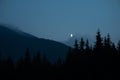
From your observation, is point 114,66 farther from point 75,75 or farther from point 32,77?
point 32,77

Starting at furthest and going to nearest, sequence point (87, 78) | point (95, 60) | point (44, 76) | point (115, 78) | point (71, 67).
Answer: point (44, 76) < point (71, 67) < point (95, 60) < point (87, 78) < point (115, 78)

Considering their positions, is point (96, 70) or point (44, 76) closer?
point (96, 70)

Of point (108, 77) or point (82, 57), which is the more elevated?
point (82, 57)

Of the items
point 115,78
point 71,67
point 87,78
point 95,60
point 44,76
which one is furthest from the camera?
point 44,76

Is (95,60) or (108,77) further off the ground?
(95,60)

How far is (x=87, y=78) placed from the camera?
40188 mm

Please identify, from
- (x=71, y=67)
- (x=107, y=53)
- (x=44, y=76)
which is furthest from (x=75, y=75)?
(x=44, y=76)

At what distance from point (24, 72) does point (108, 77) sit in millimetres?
22928

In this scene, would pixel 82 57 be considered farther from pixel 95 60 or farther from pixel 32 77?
pixel 32 77

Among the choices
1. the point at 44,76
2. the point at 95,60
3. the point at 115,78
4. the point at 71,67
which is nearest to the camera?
the point at 115,78

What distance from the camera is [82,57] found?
48531mm

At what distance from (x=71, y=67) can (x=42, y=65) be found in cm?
1180

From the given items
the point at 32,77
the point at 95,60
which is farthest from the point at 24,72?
the point at 95,60

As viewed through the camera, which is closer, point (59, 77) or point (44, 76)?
point (59, 77)
